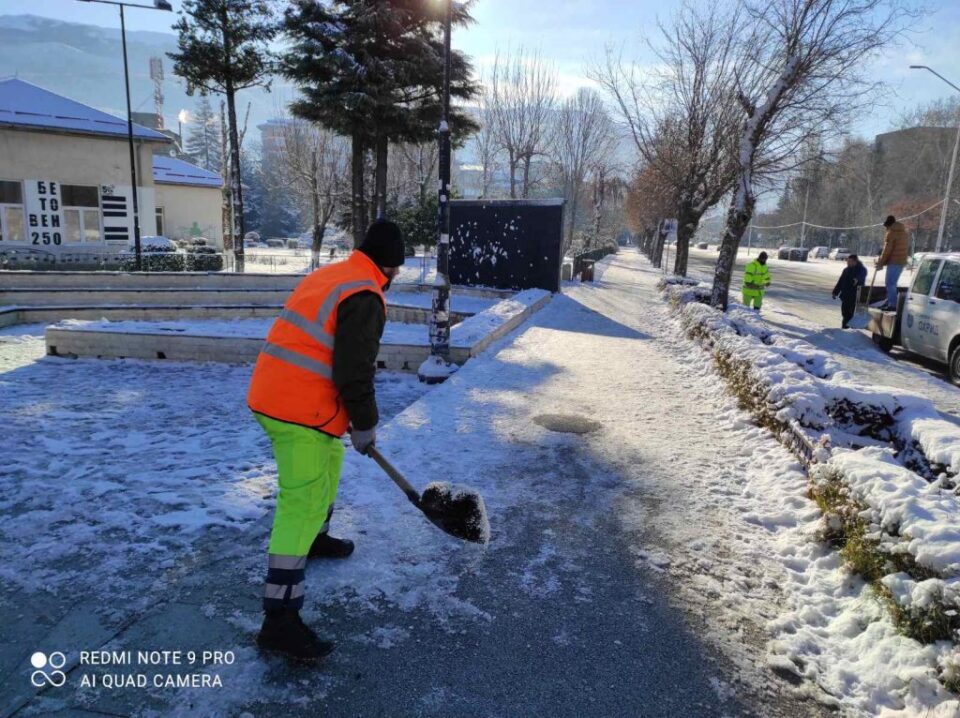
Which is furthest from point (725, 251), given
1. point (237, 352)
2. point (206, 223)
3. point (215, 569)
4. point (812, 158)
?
point (206, 223)

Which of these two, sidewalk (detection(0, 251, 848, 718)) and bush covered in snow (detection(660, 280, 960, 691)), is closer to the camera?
sidewalk (detection(0, 251, 848, 718))

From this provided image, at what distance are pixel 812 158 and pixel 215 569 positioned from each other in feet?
64.1

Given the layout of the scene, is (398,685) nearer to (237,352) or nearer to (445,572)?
Answer: (445,572)

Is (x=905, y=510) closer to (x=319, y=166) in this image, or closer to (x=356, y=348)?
(x=356, y=348)

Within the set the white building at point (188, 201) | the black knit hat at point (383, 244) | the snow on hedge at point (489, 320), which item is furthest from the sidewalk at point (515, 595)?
the white building at point (188, 201)

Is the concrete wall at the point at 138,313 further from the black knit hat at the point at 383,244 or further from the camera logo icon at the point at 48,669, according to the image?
the camera logo icon at the point at 48,669

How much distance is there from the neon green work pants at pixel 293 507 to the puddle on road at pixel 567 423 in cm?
367

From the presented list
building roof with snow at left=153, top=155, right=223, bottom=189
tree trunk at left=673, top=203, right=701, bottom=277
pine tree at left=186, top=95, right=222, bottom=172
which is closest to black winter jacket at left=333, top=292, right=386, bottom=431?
tree trunk at left=673, top=203, right=701, bottom=277

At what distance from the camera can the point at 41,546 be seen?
12.4 ft

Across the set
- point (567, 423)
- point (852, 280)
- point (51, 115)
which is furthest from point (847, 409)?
point (51, 115)

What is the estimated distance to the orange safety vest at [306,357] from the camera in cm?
270

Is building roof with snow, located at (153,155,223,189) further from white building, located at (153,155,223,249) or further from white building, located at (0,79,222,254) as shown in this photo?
white building, located at (0,79,222,254)

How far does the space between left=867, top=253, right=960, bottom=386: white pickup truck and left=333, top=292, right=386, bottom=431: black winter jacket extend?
10003mm

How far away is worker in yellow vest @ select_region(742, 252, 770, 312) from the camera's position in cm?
1465
